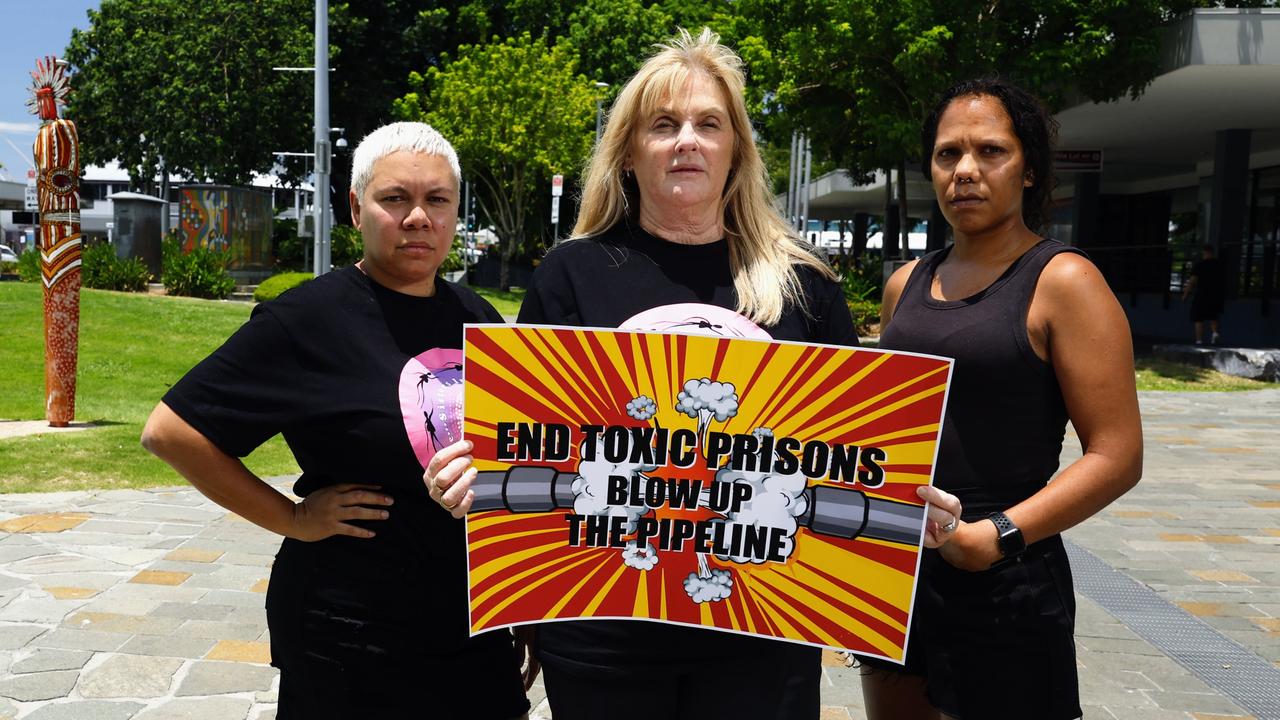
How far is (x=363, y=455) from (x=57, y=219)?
915 cm

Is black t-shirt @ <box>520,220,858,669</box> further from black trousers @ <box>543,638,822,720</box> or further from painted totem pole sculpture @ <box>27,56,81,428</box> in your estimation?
painted totem pole sculpture @ <box>27,56,81,428</box>

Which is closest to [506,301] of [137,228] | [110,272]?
[137,228]

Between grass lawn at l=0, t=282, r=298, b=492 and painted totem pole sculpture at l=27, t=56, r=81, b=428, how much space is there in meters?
0.81

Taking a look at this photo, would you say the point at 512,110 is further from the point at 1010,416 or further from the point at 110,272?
the point at 1010,416

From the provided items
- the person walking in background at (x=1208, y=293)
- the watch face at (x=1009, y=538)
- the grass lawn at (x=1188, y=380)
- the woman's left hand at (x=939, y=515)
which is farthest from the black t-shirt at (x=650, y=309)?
the person walking in background at (x=1208, y=293)

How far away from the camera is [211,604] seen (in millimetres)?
5133

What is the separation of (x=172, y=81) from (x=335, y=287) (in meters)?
39.1

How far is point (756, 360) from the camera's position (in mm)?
2020

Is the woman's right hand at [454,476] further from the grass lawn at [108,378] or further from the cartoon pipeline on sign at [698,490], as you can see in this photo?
the grass lawn at [108,378]

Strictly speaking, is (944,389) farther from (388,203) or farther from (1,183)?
(1,183)

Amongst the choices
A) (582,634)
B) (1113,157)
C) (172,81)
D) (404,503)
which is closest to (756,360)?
(582,634)

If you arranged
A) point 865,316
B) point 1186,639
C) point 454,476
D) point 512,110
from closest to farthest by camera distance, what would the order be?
point 454,476 < point 1186,639 < point 865,316 < point 512,110

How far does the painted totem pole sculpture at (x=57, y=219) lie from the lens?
32.0ft

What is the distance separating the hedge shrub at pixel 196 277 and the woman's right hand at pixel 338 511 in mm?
22527
